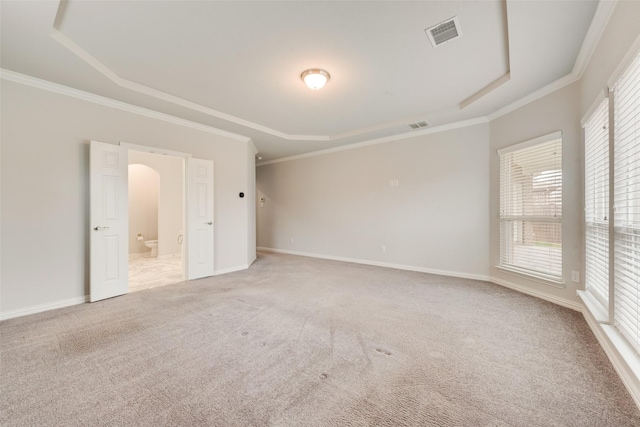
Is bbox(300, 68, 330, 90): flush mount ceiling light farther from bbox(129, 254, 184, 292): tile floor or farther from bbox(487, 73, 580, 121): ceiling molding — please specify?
bbox(129, 254, 184, 292): tile floor

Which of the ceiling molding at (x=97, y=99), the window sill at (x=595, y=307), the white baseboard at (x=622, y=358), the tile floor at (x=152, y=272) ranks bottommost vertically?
the tile floor at (x=152, y=272)

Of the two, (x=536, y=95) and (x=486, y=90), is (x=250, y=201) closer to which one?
(x=486, y=90)

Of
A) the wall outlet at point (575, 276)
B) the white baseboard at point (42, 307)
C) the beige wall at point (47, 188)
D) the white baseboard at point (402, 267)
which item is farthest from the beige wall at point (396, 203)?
the white baseboard at point (42, 307)

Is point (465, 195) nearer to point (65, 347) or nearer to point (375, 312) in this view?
point (375, 312)

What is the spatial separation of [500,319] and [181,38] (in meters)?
4.23

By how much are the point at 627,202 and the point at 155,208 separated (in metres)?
8.45

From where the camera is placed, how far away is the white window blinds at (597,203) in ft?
7.33

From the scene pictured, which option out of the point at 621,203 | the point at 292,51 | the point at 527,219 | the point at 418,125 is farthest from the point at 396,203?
the point at 292,51

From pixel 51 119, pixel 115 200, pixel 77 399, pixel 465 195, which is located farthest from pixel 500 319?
pixel 51 119

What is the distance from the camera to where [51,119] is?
3023 mm

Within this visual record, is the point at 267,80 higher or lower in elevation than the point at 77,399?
higher

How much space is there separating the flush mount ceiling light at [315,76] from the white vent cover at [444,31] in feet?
3.67

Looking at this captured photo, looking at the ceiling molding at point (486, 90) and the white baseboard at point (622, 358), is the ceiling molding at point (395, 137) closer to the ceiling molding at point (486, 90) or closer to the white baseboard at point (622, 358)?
the ceiling molding at point (486, 90)

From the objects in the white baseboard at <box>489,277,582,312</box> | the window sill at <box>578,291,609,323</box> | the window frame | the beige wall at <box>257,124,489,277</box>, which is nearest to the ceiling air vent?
the beige wall at <box>257,124,489,277</box>
